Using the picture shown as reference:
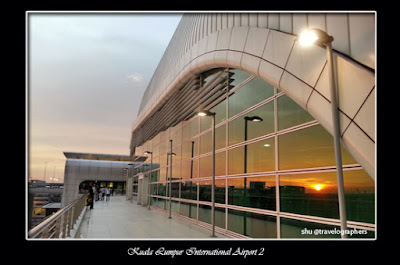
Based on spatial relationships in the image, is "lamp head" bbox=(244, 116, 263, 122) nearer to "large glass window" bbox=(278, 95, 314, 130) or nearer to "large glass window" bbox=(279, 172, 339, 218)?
"large glass window" bbox=(278, 95, 314, 130)

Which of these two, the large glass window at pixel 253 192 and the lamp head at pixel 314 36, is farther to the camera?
the large glass window at pixel 253 192

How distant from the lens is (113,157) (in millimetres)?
60969

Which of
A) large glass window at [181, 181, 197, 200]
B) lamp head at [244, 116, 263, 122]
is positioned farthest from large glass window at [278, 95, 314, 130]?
large glass window at [181, 181, 197, 200]

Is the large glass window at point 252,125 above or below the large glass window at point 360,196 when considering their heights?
above

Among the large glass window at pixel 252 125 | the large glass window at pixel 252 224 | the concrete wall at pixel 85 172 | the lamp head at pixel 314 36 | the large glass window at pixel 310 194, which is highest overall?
the lamp head at pixel 314 36

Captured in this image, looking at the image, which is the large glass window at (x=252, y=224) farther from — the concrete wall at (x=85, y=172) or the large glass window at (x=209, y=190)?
the concrete wall at (x=85, y=172)

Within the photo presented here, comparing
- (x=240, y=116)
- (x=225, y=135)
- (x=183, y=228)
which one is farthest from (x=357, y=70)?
(x=183, y=228)

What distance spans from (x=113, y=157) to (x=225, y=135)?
2060 inches

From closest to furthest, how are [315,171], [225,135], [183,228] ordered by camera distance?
[315,171]
[225,135]
[183,228]

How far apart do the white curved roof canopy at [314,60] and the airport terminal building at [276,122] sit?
0.02m

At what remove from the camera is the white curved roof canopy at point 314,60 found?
5281 mm

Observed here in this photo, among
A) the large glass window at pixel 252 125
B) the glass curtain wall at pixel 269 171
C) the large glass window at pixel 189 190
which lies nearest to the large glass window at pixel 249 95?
the glass curtain wall at pixel 269 171
